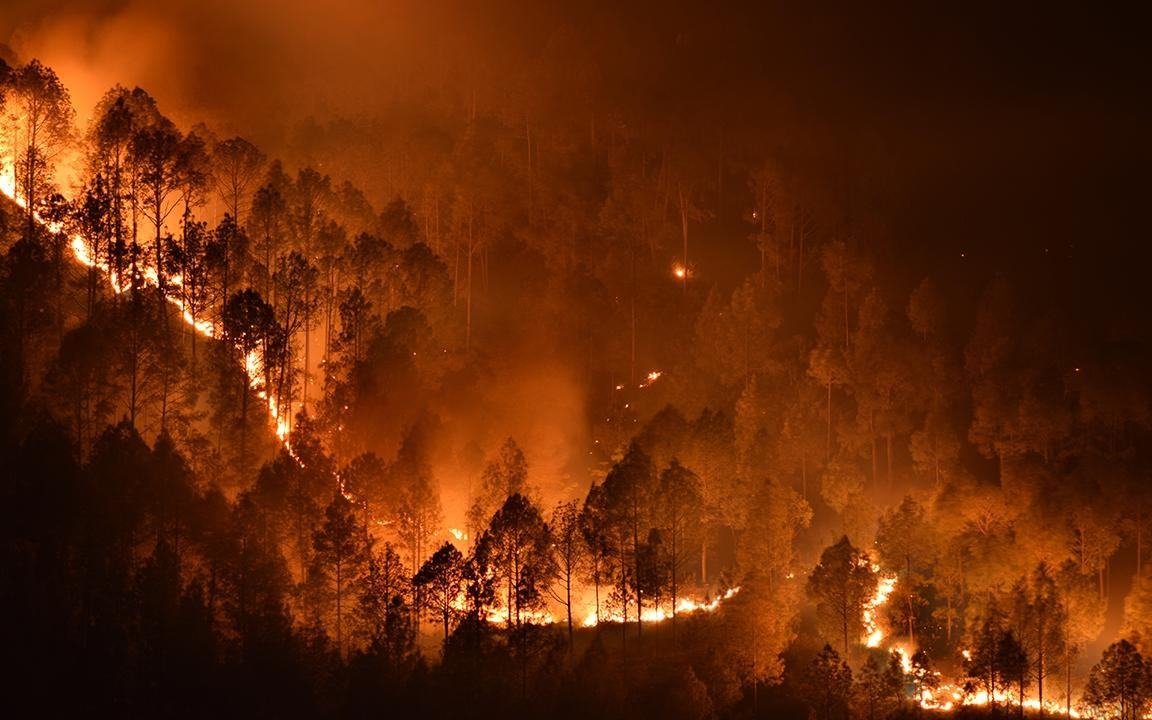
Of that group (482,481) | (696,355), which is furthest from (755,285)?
(482,481)

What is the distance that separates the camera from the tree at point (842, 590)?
6303 cm

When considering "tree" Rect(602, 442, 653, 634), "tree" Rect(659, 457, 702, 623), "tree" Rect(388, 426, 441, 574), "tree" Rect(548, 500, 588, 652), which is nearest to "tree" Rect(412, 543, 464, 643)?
"tree" Rect(388, 426, 441, 574)

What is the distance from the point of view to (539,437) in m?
74.2

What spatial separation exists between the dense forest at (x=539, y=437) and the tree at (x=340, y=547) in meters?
0.20

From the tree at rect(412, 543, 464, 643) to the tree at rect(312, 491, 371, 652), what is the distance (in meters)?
2.99

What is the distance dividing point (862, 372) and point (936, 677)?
26.4m

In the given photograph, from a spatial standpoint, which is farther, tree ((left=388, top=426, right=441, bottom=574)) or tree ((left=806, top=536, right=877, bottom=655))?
tree ((left=806, top=536, right=877, bottom=655))

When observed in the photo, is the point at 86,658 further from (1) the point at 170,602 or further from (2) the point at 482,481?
(2) the point at 482,481

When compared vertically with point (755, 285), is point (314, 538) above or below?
below

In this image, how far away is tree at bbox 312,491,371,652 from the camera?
186 feet

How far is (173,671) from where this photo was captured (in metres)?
50.6

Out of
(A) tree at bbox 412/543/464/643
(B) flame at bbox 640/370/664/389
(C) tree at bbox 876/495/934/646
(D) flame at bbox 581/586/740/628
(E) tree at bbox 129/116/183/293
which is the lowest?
(D) flame at bbox 581/586/740/628

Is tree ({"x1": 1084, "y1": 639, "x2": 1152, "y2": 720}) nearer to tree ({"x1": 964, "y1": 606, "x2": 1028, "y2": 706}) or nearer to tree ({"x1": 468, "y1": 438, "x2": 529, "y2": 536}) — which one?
tree ({"x1": 964, "y1": 606, "x2": 1028, "y2": 706})

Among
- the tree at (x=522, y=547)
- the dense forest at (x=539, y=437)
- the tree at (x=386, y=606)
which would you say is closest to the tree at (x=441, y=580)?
the dense forest at (x=539, y=437)
